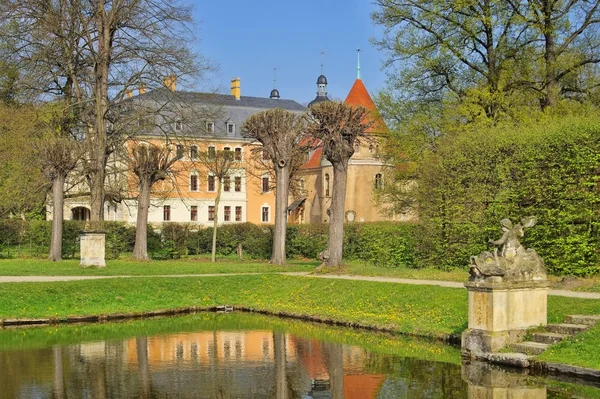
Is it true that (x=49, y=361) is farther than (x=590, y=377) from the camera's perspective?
Yes

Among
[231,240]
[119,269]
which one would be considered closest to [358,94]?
[231,240]

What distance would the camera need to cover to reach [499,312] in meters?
12.8

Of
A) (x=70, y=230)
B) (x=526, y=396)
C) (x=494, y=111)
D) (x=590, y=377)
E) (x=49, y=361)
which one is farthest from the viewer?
(x=70, y=230)

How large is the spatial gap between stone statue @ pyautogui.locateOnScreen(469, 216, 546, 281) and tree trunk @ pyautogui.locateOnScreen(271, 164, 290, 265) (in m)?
13.8

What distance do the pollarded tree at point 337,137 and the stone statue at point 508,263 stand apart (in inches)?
405

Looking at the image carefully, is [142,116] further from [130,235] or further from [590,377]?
[590,377]

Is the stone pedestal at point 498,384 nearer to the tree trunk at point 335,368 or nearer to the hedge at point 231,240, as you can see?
the tree trunk at point 335,368

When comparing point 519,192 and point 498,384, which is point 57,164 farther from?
point 498,384

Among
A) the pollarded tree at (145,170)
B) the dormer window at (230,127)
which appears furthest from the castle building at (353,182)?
the pollarded tree at (145,170)

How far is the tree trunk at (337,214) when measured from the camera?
23.8m

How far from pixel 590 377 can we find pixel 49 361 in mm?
8186

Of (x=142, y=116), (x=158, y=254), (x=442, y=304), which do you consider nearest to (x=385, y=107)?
(x=142, y=116)

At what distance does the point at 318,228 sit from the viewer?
3366 cm

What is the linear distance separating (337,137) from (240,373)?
12.4m
